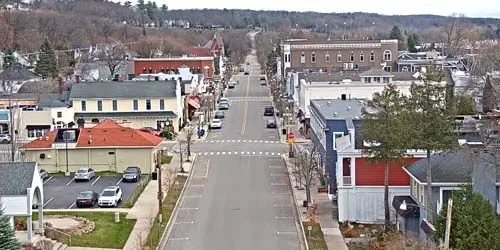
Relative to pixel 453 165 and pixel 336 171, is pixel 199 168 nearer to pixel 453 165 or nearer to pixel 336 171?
pixel 336 171

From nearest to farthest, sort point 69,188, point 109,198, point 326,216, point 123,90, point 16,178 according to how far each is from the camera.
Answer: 1. point 16,178
2. point 326,216
3. point 109,198
4. point 69,188
5. point 123,90

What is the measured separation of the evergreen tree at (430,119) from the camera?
1083 inches

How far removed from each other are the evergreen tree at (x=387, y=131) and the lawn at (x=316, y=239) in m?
2.25

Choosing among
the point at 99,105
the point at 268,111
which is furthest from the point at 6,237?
the point at 268,111

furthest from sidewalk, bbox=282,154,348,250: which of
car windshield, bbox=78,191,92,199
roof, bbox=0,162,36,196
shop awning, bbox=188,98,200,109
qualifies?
shop awning, bbox=188,98,200,109

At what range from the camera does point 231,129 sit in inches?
2534

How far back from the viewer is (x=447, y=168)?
2852cm

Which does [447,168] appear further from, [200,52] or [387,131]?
[200,52]


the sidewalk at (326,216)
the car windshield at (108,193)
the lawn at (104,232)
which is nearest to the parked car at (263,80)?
the sidewalk at (326,216)

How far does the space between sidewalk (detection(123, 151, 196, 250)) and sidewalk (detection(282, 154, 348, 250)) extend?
5.61 meters

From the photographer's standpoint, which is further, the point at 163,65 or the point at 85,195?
the point at 163,65

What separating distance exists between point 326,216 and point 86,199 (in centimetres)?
959

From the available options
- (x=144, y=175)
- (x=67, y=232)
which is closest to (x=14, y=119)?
(x=144, y=175)

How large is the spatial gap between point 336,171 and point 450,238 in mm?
12985
